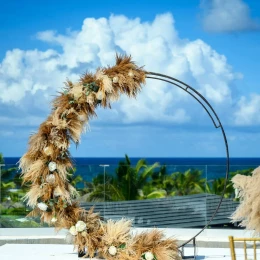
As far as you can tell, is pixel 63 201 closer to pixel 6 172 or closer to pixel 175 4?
pixel 6 172

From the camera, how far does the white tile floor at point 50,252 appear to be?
30.5ft

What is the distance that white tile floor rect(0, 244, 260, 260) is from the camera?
30.5ft

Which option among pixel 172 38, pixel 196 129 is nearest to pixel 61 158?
pixel 196 129

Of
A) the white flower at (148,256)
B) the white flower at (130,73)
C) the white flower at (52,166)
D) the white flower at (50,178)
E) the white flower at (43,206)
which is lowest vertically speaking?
the white flower at (148,256)

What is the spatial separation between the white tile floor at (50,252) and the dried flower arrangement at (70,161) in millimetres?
620

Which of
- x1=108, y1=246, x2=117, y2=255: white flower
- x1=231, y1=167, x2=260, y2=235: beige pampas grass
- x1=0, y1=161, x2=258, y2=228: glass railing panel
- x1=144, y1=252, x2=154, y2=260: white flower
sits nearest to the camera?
x1=231, y1=167, x2=260, y2=235: beige pampas grass

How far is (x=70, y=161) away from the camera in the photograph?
8766 millimetres

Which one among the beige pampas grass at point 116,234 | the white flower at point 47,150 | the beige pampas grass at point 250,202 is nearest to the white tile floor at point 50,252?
the beige pampas grass at point 116,234

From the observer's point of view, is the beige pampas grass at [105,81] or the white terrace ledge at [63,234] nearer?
the beige pampas grass at [105,81]

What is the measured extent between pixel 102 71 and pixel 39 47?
47.7 meters

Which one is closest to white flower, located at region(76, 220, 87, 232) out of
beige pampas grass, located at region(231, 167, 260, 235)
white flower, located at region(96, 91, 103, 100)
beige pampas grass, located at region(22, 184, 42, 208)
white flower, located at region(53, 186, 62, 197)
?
white flower, located at region(53, 186, 62, 197)

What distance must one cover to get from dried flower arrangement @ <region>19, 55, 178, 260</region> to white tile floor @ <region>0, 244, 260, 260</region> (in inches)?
A: 24.4

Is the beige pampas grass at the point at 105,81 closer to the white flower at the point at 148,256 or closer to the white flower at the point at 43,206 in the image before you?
the white flower at the point at 43,206

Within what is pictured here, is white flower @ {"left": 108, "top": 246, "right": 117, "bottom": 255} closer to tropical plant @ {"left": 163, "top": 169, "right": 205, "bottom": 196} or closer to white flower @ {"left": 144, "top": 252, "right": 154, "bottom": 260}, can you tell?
white flower @ {"left": 144, "top": 252, "right": 154, "bottom": 260}
